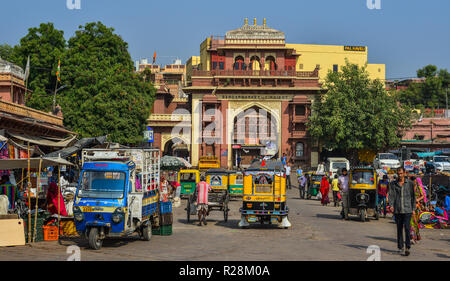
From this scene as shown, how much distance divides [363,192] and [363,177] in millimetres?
575

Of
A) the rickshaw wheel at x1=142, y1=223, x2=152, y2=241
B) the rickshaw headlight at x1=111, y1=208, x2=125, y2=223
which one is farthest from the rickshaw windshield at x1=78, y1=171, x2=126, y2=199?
the rickshaw wheel at x1=142, y1=223, x2=152, y2=241

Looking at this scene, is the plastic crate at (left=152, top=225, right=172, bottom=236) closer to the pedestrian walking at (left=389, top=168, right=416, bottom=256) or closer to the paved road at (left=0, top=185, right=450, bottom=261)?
the paved road at (left=0, top=185, right=450, bottom=261)

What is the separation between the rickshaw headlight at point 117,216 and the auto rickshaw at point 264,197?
5.20 meters

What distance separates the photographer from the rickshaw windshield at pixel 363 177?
1861 cm

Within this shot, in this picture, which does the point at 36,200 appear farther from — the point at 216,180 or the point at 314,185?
the point at 314,185

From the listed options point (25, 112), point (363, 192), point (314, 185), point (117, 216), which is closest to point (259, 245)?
point (117, 216)

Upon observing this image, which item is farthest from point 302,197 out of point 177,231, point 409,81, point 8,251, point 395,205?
point 409,81

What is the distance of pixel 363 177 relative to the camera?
739 inches

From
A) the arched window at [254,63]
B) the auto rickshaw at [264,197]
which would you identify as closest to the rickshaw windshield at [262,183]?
the auto rickshaw at [264,197]

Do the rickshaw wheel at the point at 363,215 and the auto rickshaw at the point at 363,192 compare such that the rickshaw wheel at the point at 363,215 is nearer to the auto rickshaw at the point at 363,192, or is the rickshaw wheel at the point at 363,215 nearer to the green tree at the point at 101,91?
the auto rickshaw at the point at 363,192

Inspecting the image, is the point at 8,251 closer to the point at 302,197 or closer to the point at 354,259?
the point at 354,259

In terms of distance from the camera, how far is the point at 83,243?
43.0 ft

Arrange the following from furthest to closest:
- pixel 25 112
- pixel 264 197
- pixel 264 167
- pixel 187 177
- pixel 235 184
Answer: pixel 187 177
pixel 235 184
pixel 25 112
pixel 264 167
pixel 264 197

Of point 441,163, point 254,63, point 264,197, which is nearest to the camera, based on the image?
point 264,197
